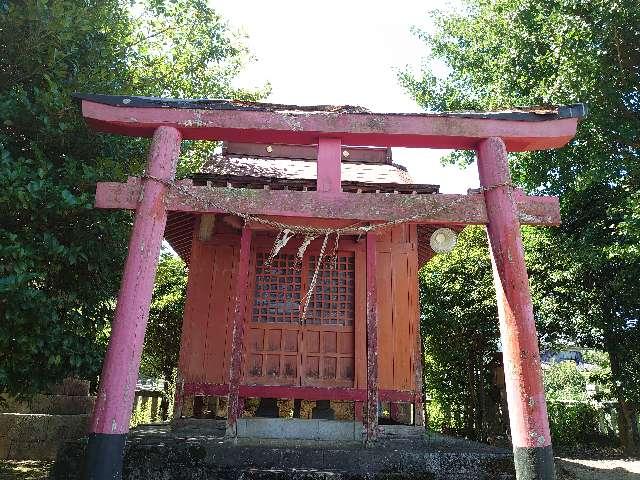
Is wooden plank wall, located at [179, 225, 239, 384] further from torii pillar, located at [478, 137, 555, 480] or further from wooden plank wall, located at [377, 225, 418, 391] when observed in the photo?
torii pillar, located at [478, 137, 555, 480]

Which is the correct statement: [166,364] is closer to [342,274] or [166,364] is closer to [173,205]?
[342,274]

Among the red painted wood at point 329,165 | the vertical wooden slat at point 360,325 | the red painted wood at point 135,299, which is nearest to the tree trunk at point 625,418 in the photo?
the vertical wooden slat at point 360,325

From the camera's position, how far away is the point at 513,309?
496 cm

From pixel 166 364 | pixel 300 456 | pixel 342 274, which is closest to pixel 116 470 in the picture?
pixel 300 456

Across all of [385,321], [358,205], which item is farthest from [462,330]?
[358,205]

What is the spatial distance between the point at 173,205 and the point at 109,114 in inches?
53.4

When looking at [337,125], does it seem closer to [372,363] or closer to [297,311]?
[372,363]

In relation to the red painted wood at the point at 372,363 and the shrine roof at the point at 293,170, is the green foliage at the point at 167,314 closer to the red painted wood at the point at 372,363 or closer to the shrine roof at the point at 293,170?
the shrine roof at the point at 293,170

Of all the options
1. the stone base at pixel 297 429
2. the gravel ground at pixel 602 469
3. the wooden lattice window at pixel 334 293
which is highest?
the wooden lattice window at pixel 334 293

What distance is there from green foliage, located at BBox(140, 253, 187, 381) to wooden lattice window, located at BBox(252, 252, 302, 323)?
8.34 meters

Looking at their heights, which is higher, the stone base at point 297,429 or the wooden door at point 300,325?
the wooden door at point 300,325

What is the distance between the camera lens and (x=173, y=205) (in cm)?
538

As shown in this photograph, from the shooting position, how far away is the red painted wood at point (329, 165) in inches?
221

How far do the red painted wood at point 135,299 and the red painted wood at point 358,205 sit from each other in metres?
0.24
